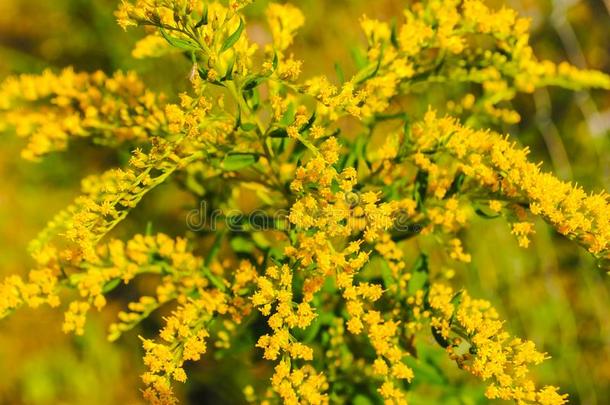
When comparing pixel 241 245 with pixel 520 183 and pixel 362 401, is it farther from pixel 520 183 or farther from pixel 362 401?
pixel 520 183

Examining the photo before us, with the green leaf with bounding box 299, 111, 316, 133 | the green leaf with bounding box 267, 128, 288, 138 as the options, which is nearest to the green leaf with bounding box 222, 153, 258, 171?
the green leaf with bounding box 267, 128, 288, 138

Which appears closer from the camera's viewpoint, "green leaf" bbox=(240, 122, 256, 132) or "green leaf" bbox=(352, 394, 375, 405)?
"green leaf" bbox=(240, 122, 256, 132)

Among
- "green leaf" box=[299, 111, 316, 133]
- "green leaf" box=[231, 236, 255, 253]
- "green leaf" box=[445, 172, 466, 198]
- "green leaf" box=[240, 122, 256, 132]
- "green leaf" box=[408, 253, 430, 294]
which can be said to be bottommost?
"green leaf" box=[408, 253, 430, 294]

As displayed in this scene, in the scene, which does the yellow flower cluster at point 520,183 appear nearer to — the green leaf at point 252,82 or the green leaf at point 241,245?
the green leaf at point 252,82

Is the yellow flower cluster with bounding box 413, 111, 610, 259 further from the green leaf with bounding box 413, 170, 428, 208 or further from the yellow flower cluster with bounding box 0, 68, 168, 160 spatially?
the yellow flower cluster with bounding box 0, 68, 168, 160

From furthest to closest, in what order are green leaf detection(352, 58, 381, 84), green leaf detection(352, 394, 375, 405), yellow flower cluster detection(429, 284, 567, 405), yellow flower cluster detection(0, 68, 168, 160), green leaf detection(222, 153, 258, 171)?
green leaf detection(352, 394, 375, 405) → yellow flower cluster detection(0, 68, 168, 160) → green leaf detection(352, 58, 381, 84) → green leaf detection(222, 153, 258, 171) → yellow flower cluster detection(429, 284, 567, 405)

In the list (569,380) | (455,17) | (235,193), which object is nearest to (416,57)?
(455,17)

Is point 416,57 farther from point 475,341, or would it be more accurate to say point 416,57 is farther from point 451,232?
point 475,341
